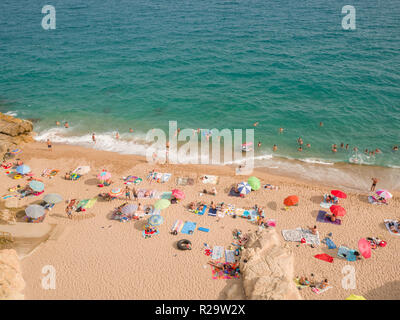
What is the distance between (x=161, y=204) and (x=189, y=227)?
2862mm

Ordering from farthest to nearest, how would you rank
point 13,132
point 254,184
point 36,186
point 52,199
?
point 13,132
point 254,184
point 36,186
point 52,199

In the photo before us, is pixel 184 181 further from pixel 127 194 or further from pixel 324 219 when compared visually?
pixel 324 219

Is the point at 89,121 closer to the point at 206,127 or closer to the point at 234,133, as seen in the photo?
the point at 206,127

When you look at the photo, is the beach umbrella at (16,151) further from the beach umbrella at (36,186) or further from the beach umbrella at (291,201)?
the beach umbrella at (291,201)

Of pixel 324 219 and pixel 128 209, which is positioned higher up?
pixel 128 209

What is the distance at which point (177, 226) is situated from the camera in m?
19.8

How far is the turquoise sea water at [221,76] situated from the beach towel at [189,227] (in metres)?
→ 14.0

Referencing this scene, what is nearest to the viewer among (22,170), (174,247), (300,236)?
(174,247)

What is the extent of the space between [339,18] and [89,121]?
61389 millimetres

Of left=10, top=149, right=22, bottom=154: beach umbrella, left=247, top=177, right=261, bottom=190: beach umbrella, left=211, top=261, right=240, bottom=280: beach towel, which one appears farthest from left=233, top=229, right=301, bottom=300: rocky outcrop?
left=10, top=149, right=22, bottom=154: beach umbrella

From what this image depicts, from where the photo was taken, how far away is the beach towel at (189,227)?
762 inches

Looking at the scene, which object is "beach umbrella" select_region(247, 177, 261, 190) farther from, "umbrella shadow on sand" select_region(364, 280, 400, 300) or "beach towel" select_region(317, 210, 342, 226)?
"umbrella shadow on sand" select_region(364, 280, 400, 300)

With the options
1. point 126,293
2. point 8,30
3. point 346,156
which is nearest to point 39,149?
point 126,293

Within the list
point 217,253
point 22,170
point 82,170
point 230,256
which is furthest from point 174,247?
point 22,170
